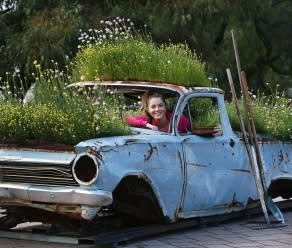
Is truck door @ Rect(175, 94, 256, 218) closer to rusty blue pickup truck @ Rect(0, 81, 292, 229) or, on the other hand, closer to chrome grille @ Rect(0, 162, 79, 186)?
rusty blue pickup truck @ Rect(0, 81, 292, 229)

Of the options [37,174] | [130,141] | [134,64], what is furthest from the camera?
[134,64]

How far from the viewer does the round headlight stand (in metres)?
6.84

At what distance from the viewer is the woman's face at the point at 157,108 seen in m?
8.20

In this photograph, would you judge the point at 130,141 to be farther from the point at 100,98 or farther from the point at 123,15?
the point at 123,15

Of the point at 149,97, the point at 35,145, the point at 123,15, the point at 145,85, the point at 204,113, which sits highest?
the point at 123,15

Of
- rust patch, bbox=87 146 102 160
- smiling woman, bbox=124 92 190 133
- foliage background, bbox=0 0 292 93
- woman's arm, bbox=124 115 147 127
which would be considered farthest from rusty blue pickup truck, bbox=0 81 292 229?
foliage background, bbox=0 0 292 93

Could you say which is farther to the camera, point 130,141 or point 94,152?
point 130,141

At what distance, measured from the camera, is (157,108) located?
8.20 metres

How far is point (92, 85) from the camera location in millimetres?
8359

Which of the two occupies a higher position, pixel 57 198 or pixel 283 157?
pixel 283 157

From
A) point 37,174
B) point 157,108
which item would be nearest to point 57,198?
point 37,174

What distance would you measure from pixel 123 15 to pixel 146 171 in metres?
9.62

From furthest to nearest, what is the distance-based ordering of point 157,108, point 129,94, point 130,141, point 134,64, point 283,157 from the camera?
point 283,157 → point 129,94 → point 134,64 → point 157,108 → point 130,141

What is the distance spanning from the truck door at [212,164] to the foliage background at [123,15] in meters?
6.59
